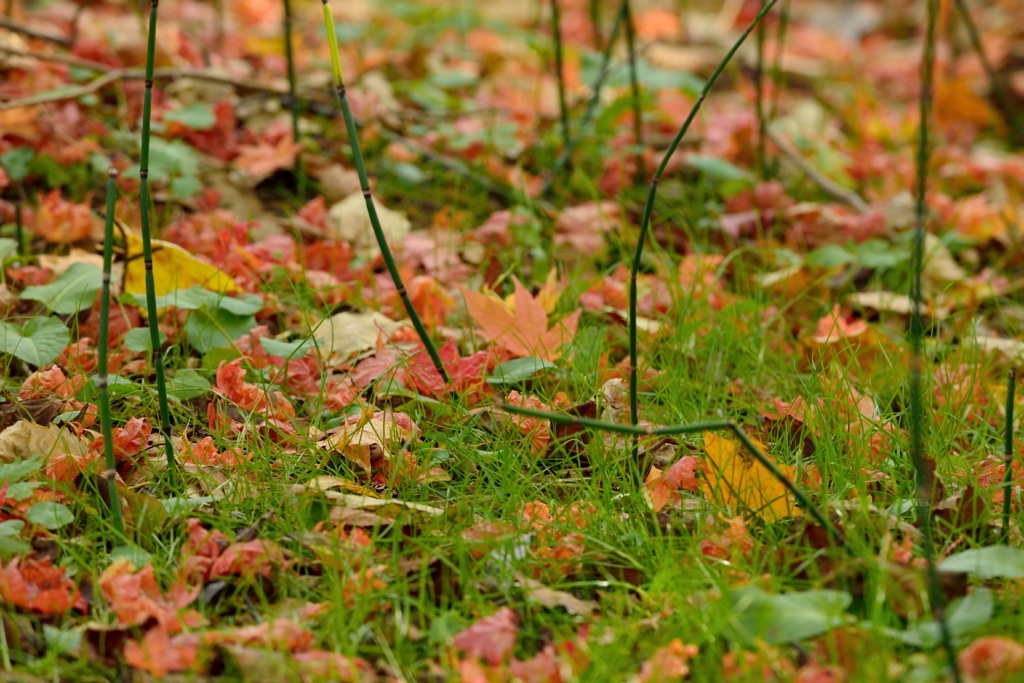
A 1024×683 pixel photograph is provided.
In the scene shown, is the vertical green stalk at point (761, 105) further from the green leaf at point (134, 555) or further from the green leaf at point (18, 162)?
the green leaf at point (134, 555)

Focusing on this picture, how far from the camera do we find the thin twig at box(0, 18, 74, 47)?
2375mm

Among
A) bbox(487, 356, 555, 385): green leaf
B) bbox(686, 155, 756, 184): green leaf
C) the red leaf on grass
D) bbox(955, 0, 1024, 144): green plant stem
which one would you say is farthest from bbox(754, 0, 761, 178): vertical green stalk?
the red leaf on grass

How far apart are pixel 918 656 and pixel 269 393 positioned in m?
1.06

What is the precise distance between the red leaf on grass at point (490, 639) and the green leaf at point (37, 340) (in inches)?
33.7

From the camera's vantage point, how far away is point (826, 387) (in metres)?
1.62

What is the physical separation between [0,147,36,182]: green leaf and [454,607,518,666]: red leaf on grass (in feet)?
5.27

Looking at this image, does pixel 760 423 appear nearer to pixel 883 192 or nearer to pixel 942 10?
pixel 883 192

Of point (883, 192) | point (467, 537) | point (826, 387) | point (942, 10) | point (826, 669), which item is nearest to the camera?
point (826, 669)

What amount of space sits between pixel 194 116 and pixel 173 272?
2.08 feet

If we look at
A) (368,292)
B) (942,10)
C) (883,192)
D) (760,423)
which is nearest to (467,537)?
(760,423)

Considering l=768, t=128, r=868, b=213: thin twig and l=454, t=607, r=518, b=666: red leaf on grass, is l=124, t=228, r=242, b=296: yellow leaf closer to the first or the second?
Answer: l=454, t=607, r=518, b=666: red leaf on grass

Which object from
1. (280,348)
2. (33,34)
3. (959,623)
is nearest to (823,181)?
(280,348)

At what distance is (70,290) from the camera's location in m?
1.76

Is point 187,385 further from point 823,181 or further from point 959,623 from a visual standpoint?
point 823,181
